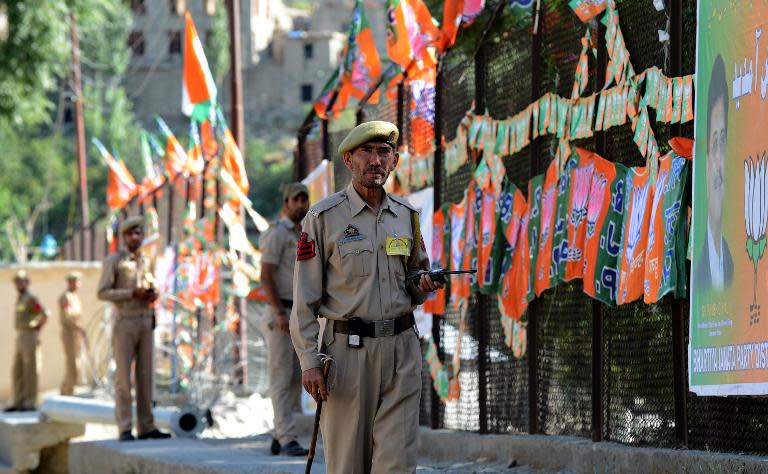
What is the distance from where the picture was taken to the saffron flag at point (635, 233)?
24.3ft

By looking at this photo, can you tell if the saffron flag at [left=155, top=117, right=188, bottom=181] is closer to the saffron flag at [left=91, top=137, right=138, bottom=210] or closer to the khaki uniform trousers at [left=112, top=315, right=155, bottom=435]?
the saffron flag at [left=91, top=137, right=138, bottom=210]

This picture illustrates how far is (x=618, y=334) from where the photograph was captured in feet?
26.1

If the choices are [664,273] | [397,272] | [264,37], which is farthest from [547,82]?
[264,37]

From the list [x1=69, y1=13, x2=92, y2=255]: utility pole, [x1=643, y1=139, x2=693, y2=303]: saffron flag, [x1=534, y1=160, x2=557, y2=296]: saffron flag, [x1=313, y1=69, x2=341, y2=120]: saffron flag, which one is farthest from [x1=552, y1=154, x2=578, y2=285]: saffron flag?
→ [x1=69, y1=13, x2=92, y2=255]: utility pole

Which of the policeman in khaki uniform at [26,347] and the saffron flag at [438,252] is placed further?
the policeman in khaki uniform at [26,347]

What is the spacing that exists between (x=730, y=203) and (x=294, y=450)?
4.66 meters

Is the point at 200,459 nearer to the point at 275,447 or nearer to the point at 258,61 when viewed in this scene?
the point at 275,447

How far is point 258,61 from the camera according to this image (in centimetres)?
12888

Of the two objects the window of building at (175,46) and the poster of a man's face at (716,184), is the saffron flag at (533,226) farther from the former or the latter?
Answer: the window of building at (175,46)

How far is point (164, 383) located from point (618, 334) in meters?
10.0

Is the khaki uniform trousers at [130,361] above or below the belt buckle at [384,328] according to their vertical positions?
below

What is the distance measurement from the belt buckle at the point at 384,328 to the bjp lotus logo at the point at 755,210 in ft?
4.88

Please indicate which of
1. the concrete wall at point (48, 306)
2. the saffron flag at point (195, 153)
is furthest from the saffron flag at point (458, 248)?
the concrete wall at point (48, 306)

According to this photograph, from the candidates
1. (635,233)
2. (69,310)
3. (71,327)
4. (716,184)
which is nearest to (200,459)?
(635,233)
